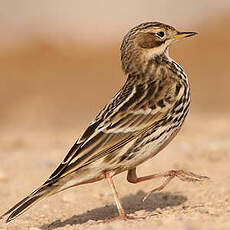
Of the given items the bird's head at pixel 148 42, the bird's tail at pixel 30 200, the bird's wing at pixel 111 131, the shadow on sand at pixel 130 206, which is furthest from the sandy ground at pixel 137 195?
the bird's head at pixel 148 42

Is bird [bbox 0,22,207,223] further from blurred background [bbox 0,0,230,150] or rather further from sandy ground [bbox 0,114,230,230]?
blurred background [bbox 0,0,230,150]

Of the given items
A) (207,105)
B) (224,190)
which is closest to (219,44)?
(207,105)

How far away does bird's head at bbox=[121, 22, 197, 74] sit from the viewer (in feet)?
26.3

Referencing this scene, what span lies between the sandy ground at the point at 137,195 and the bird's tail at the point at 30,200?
47 cm

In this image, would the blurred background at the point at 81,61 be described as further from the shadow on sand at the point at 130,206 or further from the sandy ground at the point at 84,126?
the shadow on sand at the point at 130,206

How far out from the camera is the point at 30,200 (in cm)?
677

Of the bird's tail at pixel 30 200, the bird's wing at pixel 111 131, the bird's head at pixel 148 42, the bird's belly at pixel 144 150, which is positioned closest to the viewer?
the bird's tail at pixel 30 200

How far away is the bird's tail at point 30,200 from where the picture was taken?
672 cm

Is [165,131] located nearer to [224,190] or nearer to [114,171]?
[114,171]

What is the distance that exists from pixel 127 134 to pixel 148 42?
1.49 metres

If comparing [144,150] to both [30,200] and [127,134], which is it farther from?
[30,200]

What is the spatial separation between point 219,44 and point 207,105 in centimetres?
684

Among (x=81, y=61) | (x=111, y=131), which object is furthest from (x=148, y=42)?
(x=81, y=61)

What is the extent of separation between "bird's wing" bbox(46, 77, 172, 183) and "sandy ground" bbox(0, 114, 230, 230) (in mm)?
635
